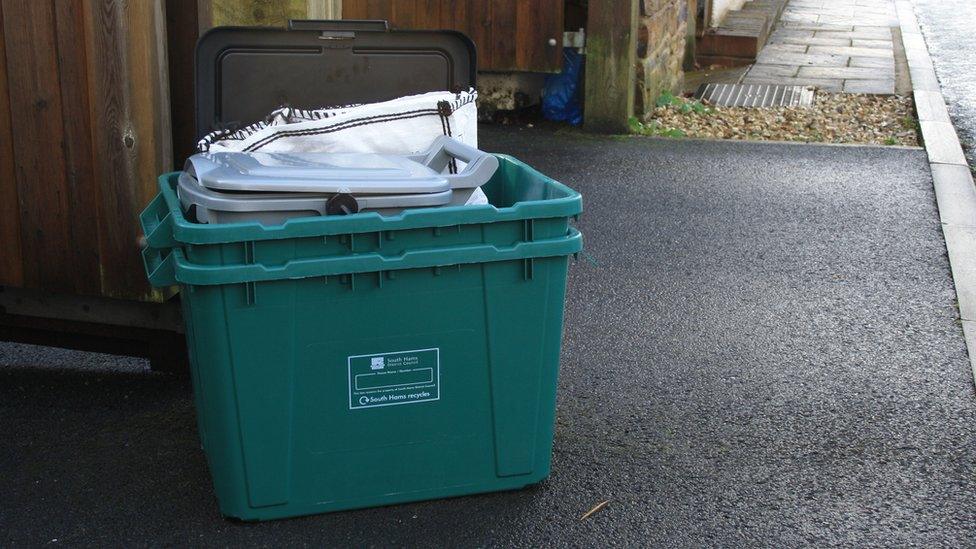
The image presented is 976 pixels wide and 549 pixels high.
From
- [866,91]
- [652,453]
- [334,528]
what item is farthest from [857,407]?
[866,91]

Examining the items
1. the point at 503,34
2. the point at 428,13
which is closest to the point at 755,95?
the point at 503,34

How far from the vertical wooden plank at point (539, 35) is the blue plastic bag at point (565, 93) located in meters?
0.12

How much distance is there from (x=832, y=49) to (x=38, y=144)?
10045 millimetres

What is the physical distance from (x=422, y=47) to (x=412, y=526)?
4.32ft

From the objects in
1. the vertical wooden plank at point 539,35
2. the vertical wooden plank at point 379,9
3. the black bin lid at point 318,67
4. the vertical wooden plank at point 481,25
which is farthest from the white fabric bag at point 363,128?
the vertical wooden plank at point 379,9

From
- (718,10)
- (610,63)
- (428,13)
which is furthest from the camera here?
(718,10)

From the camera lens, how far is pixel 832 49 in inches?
469

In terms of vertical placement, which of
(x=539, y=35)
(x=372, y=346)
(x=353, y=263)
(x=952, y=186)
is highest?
(x=539, y=35)

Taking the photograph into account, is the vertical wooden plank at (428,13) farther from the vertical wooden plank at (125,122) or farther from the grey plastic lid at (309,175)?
the grey plastic lid at (309,175)

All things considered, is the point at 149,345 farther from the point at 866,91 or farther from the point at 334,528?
the point at 866,91

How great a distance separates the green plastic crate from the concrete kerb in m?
1.94

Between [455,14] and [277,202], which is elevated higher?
[455,14]

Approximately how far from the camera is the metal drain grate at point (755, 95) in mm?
8992

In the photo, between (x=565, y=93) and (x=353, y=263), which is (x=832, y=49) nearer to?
(x=565, y=93)
